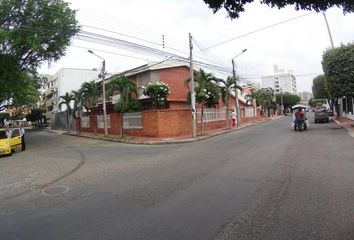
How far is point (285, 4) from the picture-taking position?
668 cm

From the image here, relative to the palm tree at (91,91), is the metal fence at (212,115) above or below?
below

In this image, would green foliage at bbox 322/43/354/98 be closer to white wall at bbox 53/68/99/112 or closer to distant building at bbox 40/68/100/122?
distant building at bbox 40/68/100/122

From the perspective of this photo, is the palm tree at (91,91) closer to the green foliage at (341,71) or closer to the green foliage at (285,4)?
the green foliage at (341,71)

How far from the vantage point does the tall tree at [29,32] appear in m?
26.6

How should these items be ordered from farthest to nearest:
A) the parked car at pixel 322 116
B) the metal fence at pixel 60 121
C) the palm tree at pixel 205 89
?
the metal fence at pixel 60 121 < the parked car at pixel 322 116 < the palm tree at pixel 205 89

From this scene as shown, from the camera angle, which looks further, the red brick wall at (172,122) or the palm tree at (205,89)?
the red brick wall at (172,122)

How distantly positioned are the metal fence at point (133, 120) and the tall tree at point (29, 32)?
300 inches

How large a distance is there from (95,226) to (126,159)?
1010cm

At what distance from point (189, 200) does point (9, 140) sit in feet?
57.8

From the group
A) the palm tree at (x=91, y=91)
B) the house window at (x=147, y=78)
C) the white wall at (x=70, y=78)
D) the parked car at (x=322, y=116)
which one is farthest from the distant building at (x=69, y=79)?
the parked car at (x=322, y=116)

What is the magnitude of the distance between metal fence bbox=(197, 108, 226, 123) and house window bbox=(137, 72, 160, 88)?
4.99 meters

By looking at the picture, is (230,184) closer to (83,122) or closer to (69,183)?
(69,183)

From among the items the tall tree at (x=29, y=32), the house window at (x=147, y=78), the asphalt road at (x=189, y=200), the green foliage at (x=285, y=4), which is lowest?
the asphalt road at (x=189, y=200)

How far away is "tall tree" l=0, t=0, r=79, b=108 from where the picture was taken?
2664cm
